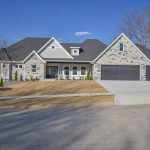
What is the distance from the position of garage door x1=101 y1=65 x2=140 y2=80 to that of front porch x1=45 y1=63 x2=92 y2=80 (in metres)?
2.75

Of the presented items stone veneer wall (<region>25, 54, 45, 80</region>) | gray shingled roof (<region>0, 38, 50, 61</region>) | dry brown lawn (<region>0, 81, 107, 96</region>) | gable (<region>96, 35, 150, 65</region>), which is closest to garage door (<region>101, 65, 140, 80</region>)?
gable (<region>96, 35, 150, 65</region>)

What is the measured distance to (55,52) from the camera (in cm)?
3572

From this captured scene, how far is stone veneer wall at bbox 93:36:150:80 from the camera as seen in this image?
34562 mm

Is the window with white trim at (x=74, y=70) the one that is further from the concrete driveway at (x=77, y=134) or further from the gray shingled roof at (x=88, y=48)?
the concrete driveway at (x=77, y=134)

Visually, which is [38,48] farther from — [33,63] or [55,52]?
[33,63]

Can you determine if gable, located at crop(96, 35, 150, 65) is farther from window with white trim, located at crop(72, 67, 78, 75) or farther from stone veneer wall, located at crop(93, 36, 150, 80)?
window with white trim, located at crop(72, 67, 78, 75)

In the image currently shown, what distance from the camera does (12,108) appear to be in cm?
1444

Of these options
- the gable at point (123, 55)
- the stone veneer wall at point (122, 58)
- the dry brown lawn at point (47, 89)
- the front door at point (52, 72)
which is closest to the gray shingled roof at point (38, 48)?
the stone veneer wall at point (122, 58)

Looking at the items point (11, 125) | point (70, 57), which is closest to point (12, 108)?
point (11, 125)

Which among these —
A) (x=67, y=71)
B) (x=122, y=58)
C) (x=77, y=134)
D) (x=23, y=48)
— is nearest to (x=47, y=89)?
(x=67, y=71)

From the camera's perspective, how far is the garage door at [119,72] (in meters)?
34.8

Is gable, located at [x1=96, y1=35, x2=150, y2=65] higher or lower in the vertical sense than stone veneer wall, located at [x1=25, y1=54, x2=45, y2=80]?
higher

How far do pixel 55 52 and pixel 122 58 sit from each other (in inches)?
380

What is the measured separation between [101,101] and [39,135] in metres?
9.52
